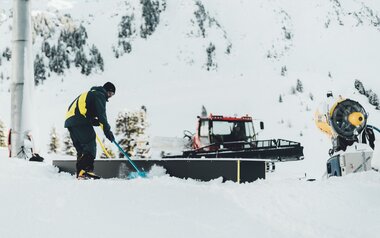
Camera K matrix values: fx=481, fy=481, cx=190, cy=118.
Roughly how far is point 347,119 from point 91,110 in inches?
162

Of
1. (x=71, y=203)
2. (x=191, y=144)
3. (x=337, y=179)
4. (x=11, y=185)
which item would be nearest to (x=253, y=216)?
(x=71, y=203)

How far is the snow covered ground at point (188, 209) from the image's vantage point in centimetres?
362

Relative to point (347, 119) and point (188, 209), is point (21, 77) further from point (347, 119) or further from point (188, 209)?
point (188, 209)

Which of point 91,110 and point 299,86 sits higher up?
point 299,86

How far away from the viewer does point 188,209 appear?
420cm

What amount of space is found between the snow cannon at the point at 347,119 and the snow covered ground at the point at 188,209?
2541mm

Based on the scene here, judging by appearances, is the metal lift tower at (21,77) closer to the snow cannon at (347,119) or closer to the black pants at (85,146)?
the black pants at (85,146)

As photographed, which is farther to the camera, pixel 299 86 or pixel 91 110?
pixel 299 86

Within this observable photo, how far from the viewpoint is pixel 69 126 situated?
7.07 m

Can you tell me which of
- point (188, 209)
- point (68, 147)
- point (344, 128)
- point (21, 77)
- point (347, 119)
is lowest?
point (68, 147)

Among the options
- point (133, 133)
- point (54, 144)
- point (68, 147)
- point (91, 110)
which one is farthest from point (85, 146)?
point (54, 144)

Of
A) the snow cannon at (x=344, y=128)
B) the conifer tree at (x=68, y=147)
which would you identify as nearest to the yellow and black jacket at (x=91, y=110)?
the snow cannon at (x=344, y=128)

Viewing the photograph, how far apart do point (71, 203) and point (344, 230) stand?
235 centimetres

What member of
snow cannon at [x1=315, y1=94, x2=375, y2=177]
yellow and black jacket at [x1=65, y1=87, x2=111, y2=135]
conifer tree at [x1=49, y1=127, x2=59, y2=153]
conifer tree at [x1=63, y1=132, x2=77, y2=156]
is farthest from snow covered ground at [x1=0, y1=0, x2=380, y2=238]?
conifer tree at [x1=63, y1=132, x2=77, y2=156]
